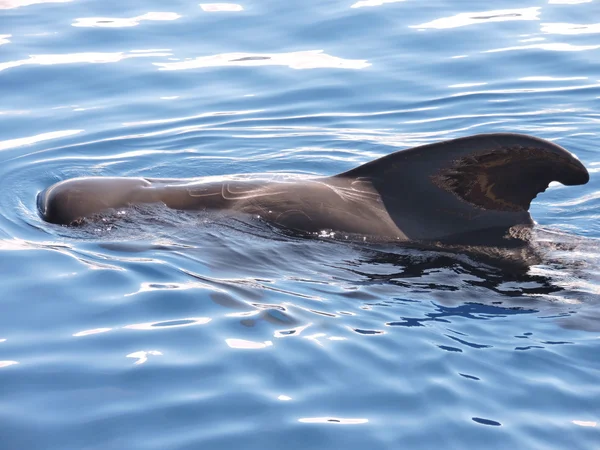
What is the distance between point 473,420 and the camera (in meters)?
5.97

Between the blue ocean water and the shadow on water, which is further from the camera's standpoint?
the shadow on water

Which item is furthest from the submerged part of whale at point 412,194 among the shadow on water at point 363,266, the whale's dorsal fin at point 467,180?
the shadow on water at point 363,266

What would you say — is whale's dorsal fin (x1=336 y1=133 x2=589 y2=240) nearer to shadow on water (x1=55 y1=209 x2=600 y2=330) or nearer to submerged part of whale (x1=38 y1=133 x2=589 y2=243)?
submerged part of whale (x1=38 y1=133 x2=589 y2=243)

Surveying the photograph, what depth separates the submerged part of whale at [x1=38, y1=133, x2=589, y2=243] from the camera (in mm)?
8125

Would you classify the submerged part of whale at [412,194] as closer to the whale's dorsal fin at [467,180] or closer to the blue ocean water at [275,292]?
the whale's dorsal fin at [467,180]

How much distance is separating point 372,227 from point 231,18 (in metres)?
10.6

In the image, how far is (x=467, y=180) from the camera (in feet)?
27.3

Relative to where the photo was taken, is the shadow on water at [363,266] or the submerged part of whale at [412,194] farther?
the submerged part of whale at [412,194]

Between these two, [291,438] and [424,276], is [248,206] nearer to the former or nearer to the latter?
[424,276]

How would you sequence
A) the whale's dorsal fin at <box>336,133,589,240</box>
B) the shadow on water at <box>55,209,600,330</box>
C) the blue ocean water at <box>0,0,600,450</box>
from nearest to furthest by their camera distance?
the blue ocean water at <box>0,0,600,450</box> < the shadow on water at <box>55,209,600,330</box> < the whale's dorsal fin at <box>336,133,589,240</box>

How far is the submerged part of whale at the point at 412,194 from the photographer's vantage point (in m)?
8.12

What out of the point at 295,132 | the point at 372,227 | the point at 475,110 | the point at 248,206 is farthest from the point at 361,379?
the point at 475,110

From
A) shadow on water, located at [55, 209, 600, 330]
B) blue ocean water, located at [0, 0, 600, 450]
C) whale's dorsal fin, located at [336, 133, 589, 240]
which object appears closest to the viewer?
blue ocean water, located at [0, 0, 600, 450]

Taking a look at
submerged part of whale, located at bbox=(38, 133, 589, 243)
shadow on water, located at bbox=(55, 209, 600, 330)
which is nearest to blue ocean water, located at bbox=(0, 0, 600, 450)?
shadow on water, located at bbox=(55, 209, 600, 330)
